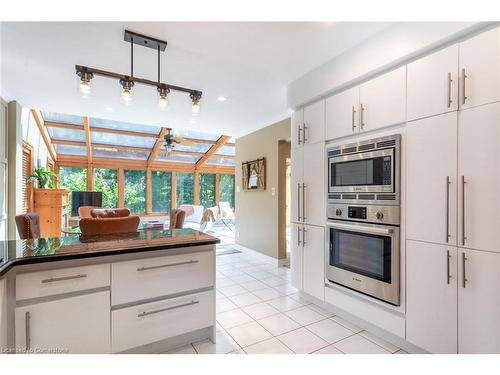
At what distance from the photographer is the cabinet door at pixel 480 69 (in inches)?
57.7

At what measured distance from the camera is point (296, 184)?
2.90 metres

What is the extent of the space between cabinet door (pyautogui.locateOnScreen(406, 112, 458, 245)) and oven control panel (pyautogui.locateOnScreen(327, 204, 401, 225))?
0.35 ft

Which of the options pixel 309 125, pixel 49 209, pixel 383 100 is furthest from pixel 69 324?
pixel 49 209

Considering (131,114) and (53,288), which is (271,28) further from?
(131,114)

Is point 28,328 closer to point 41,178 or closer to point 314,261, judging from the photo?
point 314,261

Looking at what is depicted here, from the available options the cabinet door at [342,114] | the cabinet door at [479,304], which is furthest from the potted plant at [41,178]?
the cabinet door at [479,304]

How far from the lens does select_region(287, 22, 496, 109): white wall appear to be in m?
1.66

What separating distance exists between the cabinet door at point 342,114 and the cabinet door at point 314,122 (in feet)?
0.19

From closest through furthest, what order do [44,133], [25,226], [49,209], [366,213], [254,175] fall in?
[366,213] < [25,226] < [49,209] < [254,175] < [44,133]

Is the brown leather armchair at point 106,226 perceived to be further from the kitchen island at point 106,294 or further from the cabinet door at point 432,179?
the cabinet door at point 432,179

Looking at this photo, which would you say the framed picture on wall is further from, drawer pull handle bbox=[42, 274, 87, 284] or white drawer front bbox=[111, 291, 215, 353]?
drawer pull handle bbox=[42, 274, 87, 284]

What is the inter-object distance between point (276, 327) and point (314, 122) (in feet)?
6.61

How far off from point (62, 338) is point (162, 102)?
5.91ft
